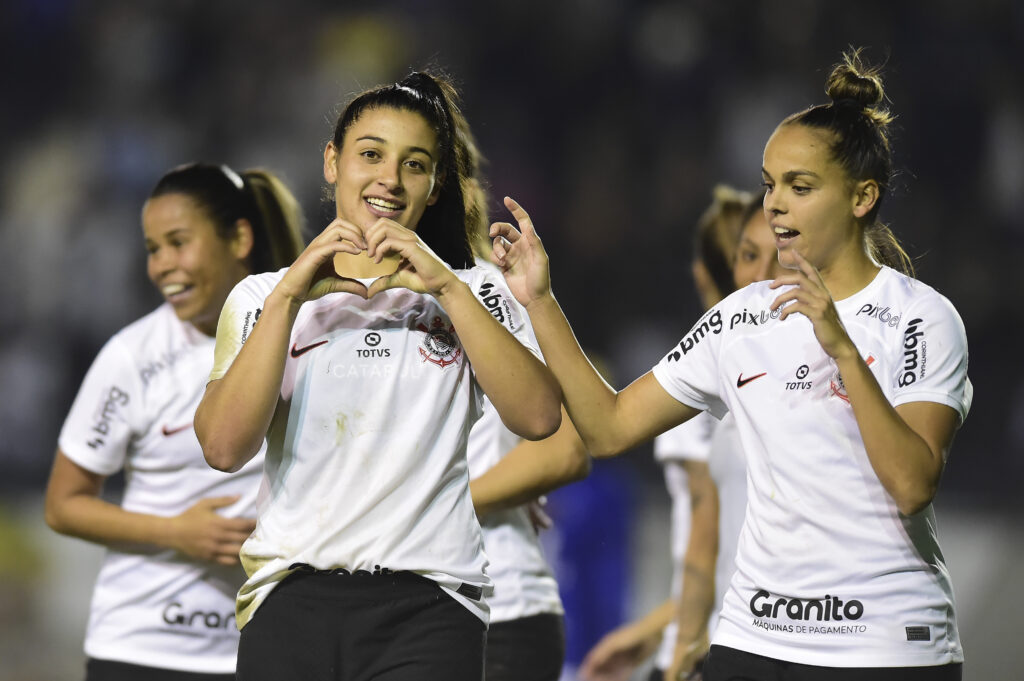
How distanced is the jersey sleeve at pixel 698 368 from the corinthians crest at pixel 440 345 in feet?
1.64

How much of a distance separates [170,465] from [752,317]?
1.85 meters

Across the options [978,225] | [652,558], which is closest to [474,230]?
[652,558]

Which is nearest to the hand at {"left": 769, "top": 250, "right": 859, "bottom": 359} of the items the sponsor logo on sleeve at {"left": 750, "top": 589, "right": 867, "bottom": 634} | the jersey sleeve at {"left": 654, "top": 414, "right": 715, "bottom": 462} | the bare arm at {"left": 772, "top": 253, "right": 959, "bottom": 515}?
the bare arm at {"left": 772, "top": 253, "right": 959, "bottom": 515}

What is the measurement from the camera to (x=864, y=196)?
2.97 m

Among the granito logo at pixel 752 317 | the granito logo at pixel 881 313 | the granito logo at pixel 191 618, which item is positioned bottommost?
the granito logo at pixel 191 618

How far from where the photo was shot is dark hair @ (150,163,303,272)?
4.08m

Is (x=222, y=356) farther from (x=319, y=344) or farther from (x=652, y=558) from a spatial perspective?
(x=652, y=558)

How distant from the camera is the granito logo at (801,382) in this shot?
2799 millimetres

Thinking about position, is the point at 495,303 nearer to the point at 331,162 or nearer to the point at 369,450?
the point at 369,450

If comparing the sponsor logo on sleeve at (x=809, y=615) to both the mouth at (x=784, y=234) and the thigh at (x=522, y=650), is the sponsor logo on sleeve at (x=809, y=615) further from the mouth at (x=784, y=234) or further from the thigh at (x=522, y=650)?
the thigh at (x=522, y=650)

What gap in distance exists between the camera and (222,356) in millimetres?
2857

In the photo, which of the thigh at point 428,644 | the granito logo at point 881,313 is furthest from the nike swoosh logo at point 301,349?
the granito logo at point 881,313

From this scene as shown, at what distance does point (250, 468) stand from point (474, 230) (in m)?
1.09

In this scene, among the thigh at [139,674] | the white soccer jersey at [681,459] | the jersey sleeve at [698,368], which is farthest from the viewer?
the white soccer jersey at [681,459]
